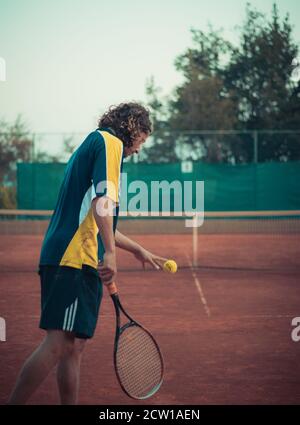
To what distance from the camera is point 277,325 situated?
16.9 ft

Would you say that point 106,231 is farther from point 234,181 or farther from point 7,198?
point 7,198

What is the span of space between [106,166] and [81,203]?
210 millimetres

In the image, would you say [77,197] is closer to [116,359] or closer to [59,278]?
[59,278]

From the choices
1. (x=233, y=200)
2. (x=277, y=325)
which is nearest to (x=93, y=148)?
(x=277, y=325)

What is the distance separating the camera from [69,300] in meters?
2.51

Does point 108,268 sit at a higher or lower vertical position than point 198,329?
higher

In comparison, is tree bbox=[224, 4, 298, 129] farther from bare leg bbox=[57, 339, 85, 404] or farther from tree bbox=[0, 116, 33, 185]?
bare leg bbox=[57, 339, 85, 404]

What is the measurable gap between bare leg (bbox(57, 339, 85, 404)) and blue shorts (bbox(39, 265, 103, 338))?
0.10 metres

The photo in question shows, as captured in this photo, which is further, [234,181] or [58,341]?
[234,181]

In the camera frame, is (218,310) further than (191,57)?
No

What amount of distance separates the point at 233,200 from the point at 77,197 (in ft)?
45.2

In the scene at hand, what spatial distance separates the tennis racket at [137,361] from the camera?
285 cm

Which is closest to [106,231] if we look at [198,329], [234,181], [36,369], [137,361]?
[36,369]

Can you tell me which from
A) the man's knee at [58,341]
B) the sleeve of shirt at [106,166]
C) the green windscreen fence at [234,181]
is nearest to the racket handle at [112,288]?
→ the man's knee at [58,341]
